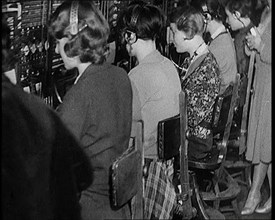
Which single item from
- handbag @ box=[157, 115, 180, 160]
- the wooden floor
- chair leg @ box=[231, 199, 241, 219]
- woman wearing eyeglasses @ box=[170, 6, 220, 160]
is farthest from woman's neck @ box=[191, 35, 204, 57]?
the wooden floor

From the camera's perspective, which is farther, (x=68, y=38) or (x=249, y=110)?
(x=249, y=110)

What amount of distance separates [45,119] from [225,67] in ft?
6.51

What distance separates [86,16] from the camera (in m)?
2.54

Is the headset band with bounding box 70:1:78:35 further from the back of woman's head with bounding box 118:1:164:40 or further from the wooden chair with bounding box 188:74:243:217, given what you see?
the wooden chair with bounding box 188:74:243:217

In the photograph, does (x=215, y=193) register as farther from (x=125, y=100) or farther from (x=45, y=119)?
(x=45, y=119)

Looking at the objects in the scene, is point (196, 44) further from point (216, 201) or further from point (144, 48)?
point (216, 201)

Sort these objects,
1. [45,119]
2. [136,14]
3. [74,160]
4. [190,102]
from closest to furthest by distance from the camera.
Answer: [45,119] < [74,160] < [136,14] < [190,102]

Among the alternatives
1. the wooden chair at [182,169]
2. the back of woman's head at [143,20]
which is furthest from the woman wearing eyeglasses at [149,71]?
the wooden chair at [182,169]

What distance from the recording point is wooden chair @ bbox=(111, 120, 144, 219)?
2.48m

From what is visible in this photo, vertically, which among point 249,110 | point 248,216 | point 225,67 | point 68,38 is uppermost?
point 68,38

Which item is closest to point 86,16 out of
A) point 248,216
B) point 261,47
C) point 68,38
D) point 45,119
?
point 68,38

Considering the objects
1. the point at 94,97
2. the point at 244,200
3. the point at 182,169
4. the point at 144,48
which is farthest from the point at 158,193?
the point at 244,200

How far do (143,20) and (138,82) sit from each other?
273 mm

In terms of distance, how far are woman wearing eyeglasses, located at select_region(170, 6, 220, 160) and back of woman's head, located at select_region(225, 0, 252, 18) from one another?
290mm
